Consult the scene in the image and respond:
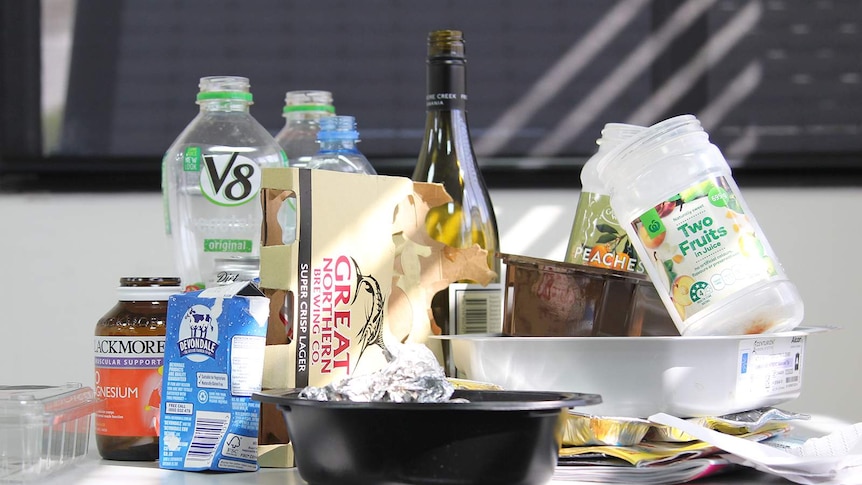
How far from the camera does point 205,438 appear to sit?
0.68m

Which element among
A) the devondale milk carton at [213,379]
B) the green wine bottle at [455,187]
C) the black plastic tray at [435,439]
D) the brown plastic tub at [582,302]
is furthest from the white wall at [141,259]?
the black plastic tray at [435,439]

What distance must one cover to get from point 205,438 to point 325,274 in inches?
6.0

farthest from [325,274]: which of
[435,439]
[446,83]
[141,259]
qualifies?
[141,259]

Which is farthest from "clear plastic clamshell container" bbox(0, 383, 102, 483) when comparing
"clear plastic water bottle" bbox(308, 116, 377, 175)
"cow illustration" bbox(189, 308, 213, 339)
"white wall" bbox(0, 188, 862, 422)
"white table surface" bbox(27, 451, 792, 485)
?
"white wall" bbox(0, 188, 862, 422)

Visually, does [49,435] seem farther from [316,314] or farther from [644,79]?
[644,79]

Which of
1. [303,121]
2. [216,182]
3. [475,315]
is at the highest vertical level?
[303,121]

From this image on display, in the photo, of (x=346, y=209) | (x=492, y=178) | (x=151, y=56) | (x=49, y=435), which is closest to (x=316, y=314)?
(x=346, y=209)

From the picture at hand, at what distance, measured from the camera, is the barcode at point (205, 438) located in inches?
26.7

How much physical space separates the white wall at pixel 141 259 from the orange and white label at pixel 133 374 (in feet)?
2.85

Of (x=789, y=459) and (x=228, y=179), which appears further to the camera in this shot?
(x=228, y=179)

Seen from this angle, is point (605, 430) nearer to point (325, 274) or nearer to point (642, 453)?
point (642, 453)

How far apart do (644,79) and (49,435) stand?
1.27 meters

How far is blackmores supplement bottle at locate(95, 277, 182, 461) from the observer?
733mm

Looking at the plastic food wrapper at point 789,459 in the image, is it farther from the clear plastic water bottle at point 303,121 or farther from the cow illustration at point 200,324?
the clear plastic water bottle at point 303,121
